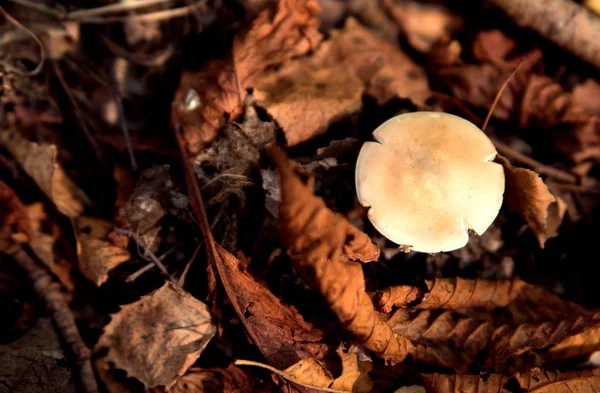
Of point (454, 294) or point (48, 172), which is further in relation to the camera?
point (48, 172)

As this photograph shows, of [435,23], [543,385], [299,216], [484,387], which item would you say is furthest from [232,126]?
[543,385]

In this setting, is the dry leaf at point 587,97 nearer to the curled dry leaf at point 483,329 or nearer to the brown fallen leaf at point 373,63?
the brown fallen leaf at point 373,63

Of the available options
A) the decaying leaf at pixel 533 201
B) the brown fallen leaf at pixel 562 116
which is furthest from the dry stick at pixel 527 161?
the decaying leaf at pixel 533 201

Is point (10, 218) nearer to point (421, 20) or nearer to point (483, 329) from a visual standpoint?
point (483, 329)

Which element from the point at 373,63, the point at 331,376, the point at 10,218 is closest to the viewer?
the point at 331,376

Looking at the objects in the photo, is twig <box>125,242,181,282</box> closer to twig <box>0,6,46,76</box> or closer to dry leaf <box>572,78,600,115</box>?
twig <box>0,6,46,76</box>

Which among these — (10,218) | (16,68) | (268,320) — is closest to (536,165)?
(268,320)

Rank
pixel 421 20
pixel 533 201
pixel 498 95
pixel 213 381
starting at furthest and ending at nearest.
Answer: pixel 421 20 < pixel 498 95 < pixel 533 201 < pixel 213 381
